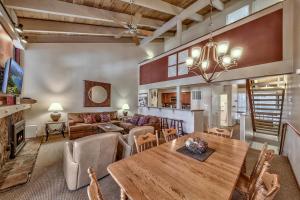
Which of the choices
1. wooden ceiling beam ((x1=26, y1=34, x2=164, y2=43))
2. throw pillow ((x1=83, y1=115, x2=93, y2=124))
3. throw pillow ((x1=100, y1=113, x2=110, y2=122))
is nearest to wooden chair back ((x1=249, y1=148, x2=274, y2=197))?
throw pillow ((x1=83, y1=115, x2=93, y2=124))

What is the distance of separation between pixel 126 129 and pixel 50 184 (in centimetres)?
325

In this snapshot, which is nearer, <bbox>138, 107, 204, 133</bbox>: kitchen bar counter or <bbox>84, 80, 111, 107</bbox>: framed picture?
<bbox>138, 107, 204, 133</bbox>: kitchen bar counter

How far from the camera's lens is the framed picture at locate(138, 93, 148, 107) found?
25.4ft

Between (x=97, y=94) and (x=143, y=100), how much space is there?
2350 mm

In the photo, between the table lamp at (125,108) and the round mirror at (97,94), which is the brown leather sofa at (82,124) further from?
the round mirror at (97,94)

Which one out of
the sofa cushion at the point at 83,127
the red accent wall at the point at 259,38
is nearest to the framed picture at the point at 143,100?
the sofa cushion at the point at 83,127

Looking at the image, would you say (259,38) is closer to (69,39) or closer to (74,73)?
(74,73)

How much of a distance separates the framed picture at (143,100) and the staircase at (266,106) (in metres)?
4.62

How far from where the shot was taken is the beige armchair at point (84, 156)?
2223mm

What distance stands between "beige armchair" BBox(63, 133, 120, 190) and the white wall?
422 centimetres

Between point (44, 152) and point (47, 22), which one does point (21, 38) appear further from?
point (44, 152)

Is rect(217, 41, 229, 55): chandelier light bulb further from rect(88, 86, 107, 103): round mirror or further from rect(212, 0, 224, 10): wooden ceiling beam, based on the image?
rect(88, 86, 107, 103): round mirror

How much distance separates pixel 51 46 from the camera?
19.0ft

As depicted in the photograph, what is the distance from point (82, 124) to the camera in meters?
5.49
